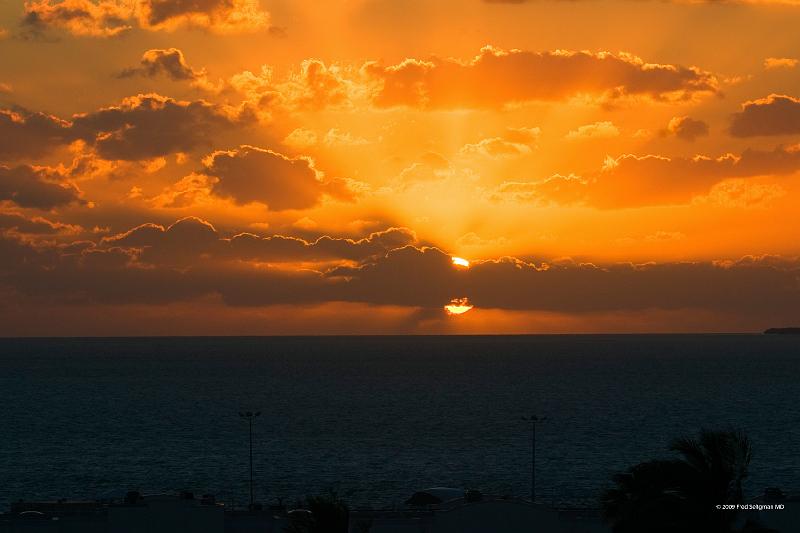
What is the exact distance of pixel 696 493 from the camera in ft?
97.2

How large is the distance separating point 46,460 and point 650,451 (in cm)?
8290

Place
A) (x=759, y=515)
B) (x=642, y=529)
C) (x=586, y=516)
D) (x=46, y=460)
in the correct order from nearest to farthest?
(x=642, y=529) → (x=759, y=515) → (x=586, y=516) → (x=46, y=460)

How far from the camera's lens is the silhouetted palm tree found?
28859 millimetres

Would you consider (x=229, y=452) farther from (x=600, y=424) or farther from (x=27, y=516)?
(x=27, y=516)

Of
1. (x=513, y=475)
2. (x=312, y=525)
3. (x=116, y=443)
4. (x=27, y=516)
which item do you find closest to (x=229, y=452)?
(x=116, y=443)

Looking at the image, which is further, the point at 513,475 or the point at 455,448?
the point at 455,448

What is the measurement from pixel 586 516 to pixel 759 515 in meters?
9.38

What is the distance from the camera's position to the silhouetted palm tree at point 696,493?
2886 cm

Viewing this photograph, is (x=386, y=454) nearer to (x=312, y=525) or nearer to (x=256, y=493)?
(x=256, y=493)

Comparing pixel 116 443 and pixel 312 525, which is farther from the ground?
pixel 312 525

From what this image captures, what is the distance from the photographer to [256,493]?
344 ft

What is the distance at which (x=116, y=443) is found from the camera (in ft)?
493

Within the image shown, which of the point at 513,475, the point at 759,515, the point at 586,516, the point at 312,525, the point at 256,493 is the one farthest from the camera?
the point at 513,475

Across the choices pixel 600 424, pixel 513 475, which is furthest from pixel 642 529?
pixel 600 424
